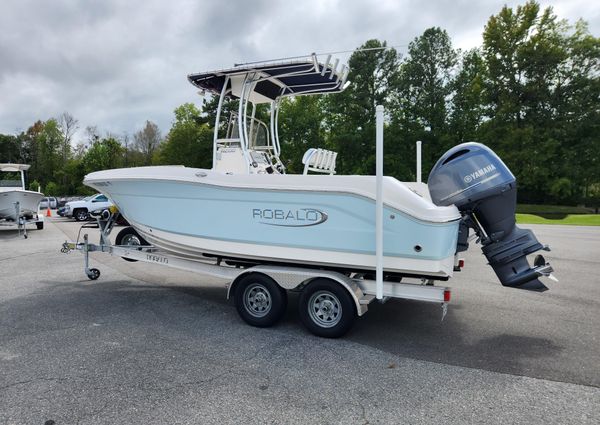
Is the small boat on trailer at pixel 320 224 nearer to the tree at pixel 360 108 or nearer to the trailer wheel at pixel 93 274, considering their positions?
the trailer wheel at pixel 93 274

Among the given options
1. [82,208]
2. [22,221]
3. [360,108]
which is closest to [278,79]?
[22,221]

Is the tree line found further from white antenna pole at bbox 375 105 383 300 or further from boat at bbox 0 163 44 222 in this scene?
white antenna pole at bbox 375 105 383 300

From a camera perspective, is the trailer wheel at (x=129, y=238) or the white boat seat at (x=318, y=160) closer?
the white boat seat at (x=318, y=160)

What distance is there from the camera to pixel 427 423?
2.72 m

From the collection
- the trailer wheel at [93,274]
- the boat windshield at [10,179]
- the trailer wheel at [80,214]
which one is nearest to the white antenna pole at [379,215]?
the trailer wheel at [93,274]

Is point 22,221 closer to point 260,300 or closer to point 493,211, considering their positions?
point 260,300

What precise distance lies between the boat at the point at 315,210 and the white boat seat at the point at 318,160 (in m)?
0.01

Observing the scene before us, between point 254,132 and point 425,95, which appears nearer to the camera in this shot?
point 254,132

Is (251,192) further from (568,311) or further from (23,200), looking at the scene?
(23,200)

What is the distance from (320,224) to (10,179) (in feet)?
54.1

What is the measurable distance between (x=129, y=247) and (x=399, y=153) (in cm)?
3104

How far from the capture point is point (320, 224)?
418cm

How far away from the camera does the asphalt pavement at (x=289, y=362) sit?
287 cm

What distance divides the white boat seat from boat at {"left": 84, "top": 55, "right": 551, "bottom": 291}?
0.01 meters
